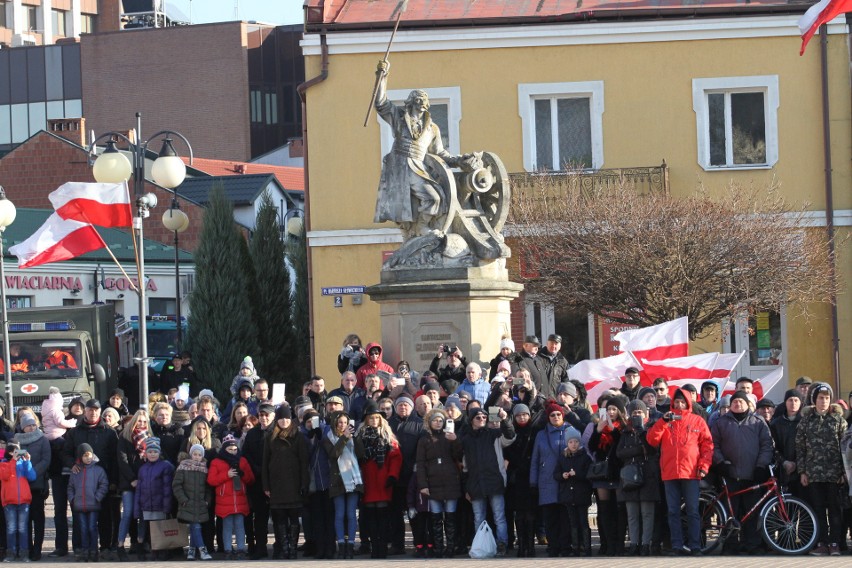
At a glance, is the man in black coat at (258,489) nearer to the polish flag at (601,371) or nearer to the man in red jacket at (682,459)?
the man in red jacket at (682,459)

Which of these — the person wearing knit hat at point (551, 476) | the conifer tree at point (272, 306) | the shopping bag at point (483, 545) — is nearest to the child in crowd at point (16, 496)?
the shopping bag at point (483, 545)

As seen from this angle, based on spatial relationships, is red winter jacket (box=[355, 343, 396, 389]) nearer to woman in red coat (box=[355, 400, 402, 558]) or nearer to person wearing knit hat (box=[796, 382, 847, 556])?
woman in red coat (box=[355, 400, 402, 558])

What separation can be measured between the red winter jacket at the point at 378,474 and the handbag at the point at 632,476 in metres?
2.21

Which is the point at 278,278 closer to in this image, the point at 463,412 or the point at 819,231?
the point at 819,231

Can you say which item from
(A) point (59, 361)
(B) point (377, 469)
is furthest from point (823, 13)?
(A) point (59, 361)

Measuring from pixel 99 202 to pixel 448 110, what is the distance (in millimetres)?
11558

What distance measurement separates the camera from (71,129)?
5988 cm

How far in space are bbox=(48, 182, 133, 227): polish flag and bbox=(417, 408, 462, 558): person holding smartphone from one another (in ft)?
25.1

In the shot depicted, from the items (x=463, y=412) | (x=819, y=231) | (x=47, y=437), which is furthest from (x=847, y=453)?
(x=819, y=231)

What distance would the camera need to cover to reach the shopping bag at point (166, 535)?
17.4m

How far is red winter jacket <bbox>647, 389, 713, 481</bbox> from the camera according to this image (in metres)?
16.2

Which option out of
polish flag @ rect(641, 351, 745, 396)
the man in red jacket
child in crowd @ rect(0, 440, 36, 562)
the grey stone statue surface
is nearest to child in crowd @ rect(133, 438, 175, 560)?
child in crowd @ rect(0, 440, 36, 562)

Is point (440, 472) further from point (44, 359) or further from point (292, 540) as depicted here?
point (44, 359)

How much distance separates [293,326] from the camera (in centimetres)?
Result: 3941
